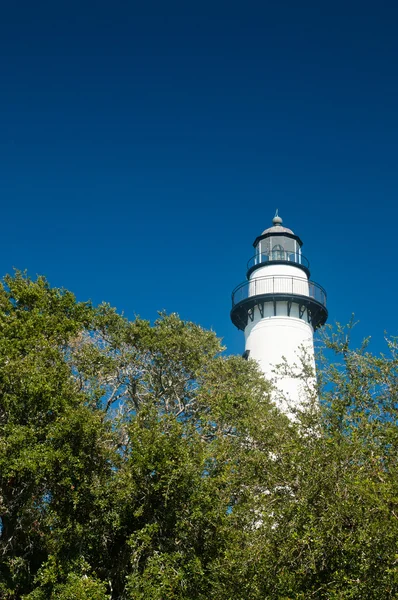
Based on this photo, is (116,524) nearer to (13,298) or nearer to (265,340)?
(13,298)

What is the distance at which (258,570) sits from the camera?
10.6 meters

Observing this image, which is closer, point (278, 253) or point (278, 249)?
point (278, 253)

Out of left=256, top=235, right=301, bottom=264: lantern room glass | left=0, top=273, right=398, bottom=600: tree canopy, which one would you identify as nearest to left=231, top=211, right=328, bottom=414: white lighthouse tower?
left=256, top=235, right=301, bottom=264: lantern room glass

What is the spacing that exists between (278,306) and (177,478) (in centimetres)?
2138

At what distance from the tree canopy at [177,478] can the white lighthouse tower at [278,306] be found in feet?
36.9

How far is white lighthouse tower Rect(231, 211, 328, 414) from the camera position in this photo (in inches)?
1323

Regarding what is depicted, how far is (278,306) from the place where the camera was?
35.0m

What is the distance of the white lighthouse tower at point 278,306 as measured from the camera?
33.6m

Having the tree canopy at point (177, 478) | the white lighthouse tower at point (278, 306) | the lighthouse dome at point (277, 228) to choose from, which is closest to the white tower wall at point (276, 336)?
the white lighthouse tower at point (278, 306)

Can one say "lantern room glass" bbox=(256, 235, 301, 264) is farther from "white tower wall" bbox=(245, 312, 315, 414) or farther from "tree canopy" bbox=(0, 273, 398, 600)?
"tree canopy" bbox=(0, 273, 398, 600)

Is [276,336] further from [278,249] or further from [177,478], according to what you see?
[177,478]

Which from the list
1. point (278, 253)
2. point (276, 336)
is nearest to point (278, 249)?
point (278, 253)

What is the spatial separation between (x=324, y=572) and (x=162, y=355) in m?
13.8

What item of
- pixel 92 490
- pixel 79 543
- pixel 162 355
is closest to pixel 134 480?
pixel 92 490
